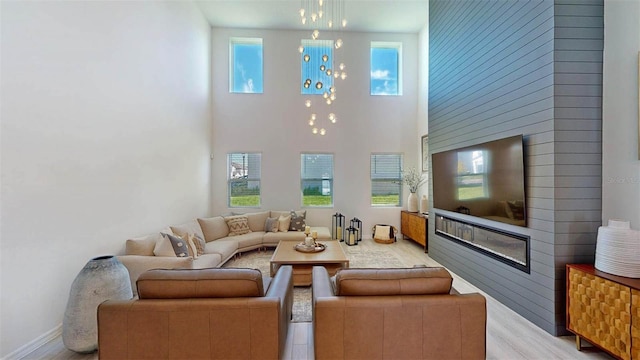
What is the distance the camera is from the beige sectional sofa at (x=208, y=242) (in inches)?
110

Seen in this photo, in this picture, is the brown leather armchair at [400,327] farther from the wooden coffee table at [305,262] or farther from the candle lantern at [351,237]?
the candle lantern at [351,237]

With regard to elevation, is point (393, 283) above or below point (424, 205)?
below

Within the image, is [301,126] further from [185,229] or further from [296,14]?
[185,229]

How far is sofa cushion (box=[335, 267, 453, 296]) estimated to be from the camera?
173cm

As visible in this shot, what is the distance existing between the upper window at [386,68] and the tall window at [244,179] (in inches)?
139

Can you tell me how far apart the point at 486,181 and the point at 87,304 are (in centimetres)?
420

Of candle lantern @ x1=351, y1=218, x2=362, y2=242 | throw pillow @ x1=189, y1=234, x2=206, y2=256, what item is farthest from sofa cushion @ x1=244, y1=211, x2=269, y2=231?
candle lantern @ x1=351, y1=218, x2=362, y2=242

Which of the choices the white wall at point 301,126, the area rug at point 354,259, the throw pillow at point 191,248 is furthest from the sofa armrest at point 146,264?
the white wall at point 301,126

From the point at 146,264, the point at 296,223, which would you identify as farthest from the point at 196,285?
the point at 296,223

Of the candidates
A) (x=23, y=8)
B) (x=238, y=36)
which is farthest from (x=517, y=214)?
(x=238, y=36)

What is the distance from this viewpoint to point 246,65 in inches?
260

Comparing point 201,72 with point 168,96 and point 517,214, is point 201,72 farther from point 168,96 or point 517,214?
point 517,214

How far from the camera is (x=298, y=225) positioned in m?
5.70

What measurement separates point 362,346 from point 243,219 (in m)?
4.32
